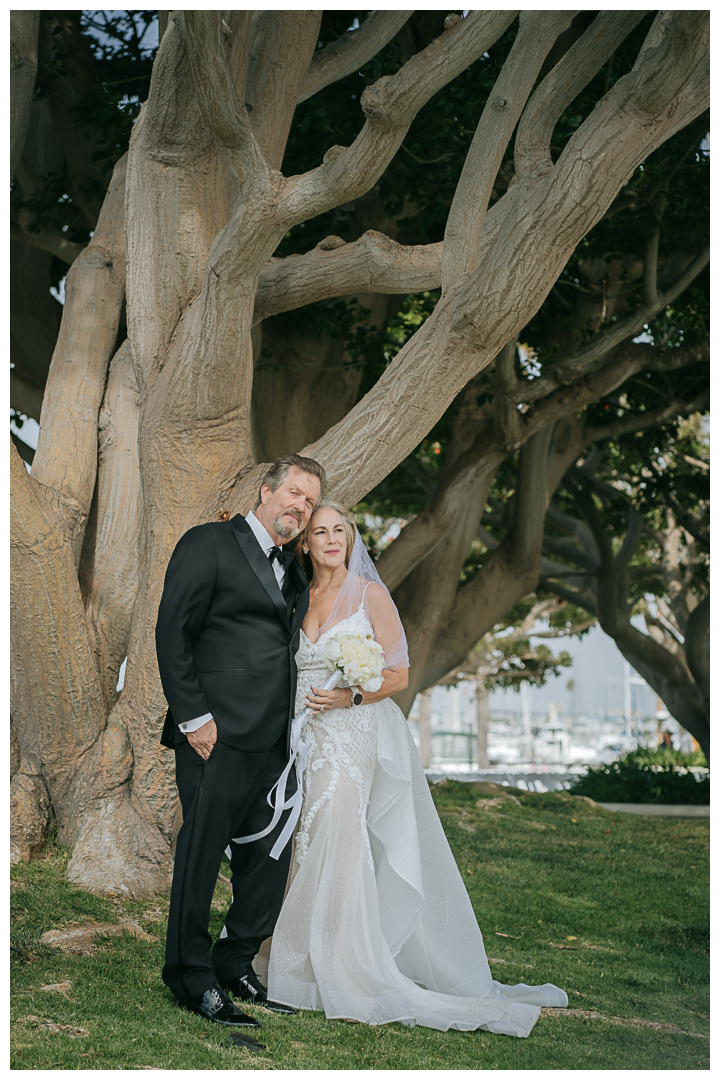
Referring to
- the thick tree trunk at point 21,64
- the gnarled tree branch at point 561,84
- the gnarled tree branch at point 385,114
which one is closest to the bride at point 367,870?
the gnarled tree branch at point 385,114

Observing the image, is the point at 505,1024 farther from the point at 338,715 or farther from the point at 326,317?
the point at 326,317

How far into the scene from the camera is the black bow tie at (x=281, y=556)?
409 cm

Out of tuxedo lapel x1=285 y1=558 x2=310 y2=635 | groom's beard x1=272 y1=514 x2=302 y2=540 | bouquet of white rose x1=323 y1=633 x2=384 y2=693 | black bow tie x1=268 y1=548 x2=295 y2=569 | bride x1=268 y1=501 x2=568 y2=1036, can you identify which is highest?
groom's beard x1=272 y1=514 x2=302 y2=540

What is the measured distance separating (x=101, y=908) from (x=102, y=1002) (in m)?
1.31

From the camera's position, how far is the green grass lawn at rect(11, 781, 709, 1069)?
3.51m

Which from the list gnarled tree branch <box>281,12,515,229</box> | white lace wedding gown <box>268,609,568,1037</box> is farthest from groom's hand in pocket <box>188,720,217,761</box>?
gnarled tree branch <box>281,12,515,229</box>

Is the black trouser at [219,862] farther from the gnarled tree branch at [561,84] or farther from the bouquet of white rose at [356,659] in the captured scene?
the gnarled tree branch at [561,84]

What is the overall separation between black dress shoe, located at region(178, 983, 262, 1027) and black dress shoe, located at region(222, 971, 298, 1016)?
0.24m

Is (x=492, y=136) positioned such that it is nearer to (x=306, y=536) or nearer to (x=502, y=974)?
(x=306, y=536)

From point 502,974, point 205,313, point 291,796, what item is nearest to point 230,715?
point 291,796

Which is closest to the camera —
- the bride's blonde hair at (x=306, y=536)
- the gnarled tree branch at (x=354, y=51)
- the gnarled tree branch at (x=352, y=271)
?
the bride's blonde hair at (x=306, y=536)

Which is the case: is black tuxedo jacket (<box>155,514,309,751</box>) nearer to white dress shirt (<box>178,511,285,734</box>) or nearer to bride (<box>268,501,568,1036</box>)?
white dress shirt (<box>178,511,285,734</box>)

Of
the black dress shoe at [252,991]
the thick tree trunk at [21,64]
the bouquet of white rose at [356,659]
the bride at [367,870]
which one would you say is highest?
the thick tree trunk at [21,64]

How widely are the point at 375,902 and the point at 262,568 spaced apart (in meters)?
1.55
